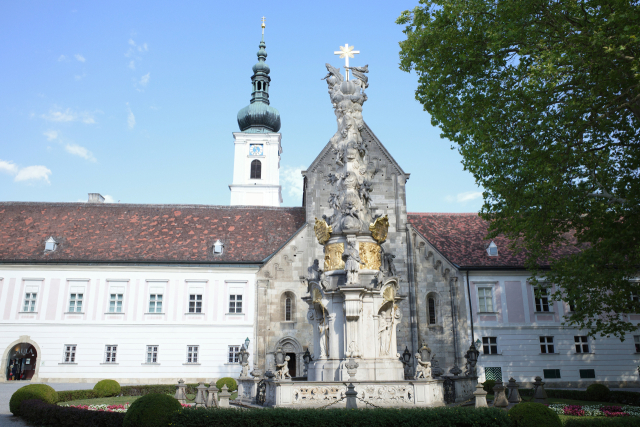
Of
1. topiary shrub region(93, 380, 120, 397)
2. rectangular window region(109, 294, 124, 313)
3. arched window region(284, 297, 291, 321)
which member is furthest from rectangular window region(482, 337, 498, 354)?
rectangular window region(109, 294, 124, 313)

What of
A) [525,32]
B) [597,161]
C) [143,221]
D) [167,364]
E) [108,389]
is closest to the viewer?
[525,32]

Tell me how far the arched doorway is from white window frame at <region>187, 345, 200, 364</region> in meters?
10.4

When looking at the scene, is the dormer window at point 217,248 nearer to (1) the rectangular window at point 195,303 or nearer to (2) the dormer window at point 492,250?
(1) the rectangular window at point 195,303

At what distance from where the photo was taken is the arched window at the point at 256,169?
65.6 m

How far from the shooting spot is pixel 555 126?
1702cm

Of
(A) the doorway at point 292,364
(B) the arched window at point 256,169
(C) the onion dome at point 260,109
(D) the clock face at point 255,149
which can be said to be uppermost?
(C) the onion dome at point 260,109

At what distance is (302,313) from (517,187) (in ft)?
61.0

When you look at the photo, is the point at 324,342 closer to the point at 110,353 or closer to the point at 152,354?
the point at 152,354

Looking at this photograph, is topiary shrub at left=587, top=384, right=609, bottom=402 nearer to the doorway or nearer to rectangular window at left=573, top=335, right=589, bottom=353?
rectangular window at left=573, top=335, right=589, bottom=353

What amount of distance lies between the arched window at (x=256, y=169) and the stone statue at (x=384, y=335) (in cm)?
5031

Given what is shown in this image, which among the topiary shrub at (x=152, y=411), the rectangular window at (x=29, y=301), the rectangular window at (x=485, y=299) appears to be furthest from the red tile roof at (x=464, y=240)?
the rectangular window at (x=29, y=301)

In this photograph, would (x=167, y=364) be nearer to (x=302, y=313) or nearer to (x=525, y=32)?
(x=302, y=313)

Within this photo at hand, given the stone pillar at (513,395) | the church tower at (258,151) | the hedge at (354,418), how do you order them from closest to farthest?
1. the hedge at (354,418)
2. the stone pillar at (513,395)
3. the church tower at (258,151)

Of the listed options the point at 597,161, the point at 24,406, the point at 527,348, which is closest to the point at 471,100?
the point at 597,161
